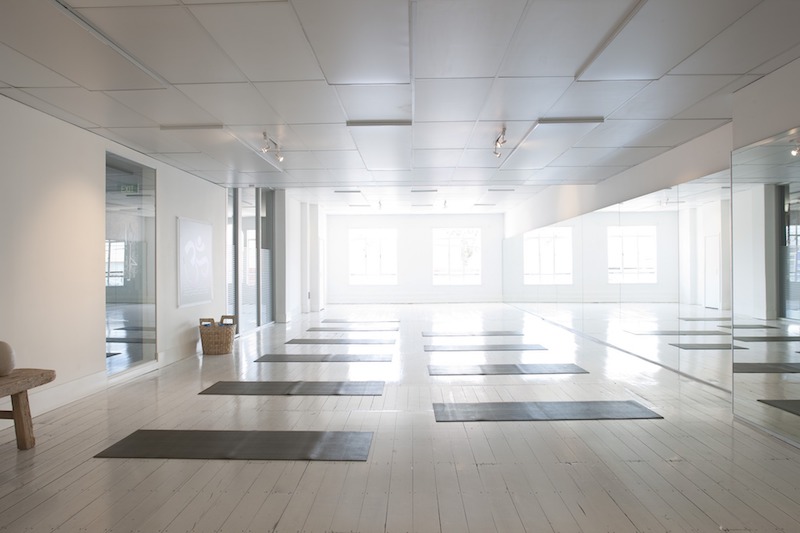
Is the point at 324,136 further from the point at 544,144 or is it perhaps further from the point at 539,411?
the point at 539,411

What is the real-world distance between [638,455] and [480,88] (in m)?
2.93

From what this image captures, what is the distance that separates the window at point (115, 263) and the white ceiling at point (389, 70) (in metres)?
1.13

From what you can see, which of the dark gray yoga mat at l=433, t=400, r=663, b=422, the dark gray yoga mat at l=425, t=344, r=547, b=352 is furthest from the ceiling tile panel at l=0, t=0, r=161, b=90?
the dark gray yoga mat at l=425, t=344, r=547, b=352

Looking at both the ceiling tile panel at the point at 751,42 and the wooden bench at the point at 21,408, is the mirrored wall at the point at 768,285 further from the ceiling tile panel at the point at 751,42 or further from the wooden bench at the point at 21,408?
the wooden bench at the point at 21,408

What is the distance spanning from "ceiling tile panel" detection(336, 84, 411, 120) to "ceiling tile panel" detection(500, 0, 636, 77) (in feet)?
2.86

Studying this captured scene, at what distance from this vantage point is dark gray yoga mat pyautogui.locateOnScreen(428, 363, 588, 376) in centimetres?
589

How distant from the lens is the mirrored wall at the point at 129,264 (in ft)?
17.9

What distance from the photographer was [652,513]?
2.60 meters

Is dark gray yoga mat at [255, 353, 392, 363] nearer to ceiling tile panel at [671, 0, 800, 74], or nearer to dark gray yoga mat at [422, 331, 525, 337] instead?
dark gray yoga mat at [422, 331, 525, 337]

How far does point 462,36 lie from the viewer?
3.17m

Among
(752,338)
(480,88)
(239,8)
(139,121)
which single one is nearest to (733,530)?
(752,338)

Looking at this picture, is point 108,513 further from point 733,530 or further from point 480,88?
point 480,88

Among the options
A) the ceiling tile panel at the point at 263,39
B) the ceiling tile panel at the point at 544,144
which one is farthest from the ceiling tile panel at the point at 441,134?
the ceiling tile panel at the point at 263,39

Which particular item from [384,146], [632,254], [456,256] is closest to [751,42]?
[384,146]
